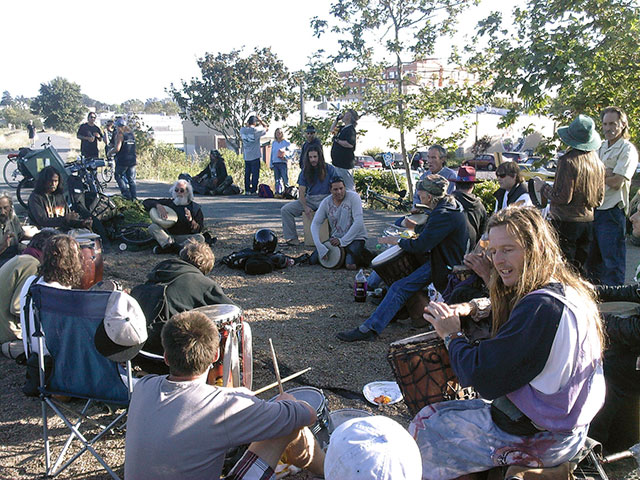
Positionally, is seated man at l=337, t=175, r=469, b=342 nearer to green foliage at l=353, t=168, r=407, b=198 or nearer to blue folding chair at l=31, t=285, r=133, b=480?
blue folding chair at l=31, t=285, r=133, b=480

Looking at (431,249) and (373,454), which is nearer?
(373,454)

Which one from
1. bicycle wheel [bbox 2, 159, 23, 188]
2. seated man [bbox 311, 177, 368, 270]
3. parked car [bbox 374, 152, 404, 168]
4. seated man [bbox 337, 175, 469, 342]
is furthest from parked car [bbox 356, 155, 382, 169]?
seated man [bbox 337, 175, 469, 342]

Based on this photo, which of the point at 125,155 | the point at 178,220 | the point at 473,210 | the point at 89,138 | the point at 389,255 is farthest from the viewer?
the point at 89,138

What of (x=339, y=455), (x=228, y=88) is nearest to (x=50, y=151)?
(x=339, y=455)

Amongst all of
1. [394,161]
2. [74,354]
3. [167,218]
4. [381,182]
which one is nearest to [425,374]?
[74,354]

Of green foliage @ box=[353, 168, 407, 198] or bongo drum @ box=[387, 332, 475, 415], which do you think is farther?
green foliage @ box=[353, 168, 407, 198]

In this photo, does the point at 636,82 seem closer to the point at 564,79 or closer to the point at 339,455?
the point at 564,79

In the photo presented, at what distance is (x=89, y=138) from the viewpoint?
12.8 m

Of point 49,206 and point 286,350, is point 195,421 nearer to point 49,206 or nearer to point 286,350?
point 286,350

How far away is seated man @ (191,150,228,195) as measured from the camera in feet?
48.8

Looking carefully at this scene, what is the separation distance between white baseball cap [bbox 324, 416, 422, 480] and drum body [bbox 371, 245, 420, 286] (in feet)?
11.3

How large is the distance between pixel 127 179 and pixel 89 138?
1808mm

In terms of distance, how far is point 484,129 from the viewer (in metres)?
42.9

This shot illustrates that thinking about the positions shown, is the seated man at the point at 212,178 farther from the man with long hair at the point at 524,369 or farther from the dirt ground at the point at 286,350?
the man with long hair at the point at 524,369
